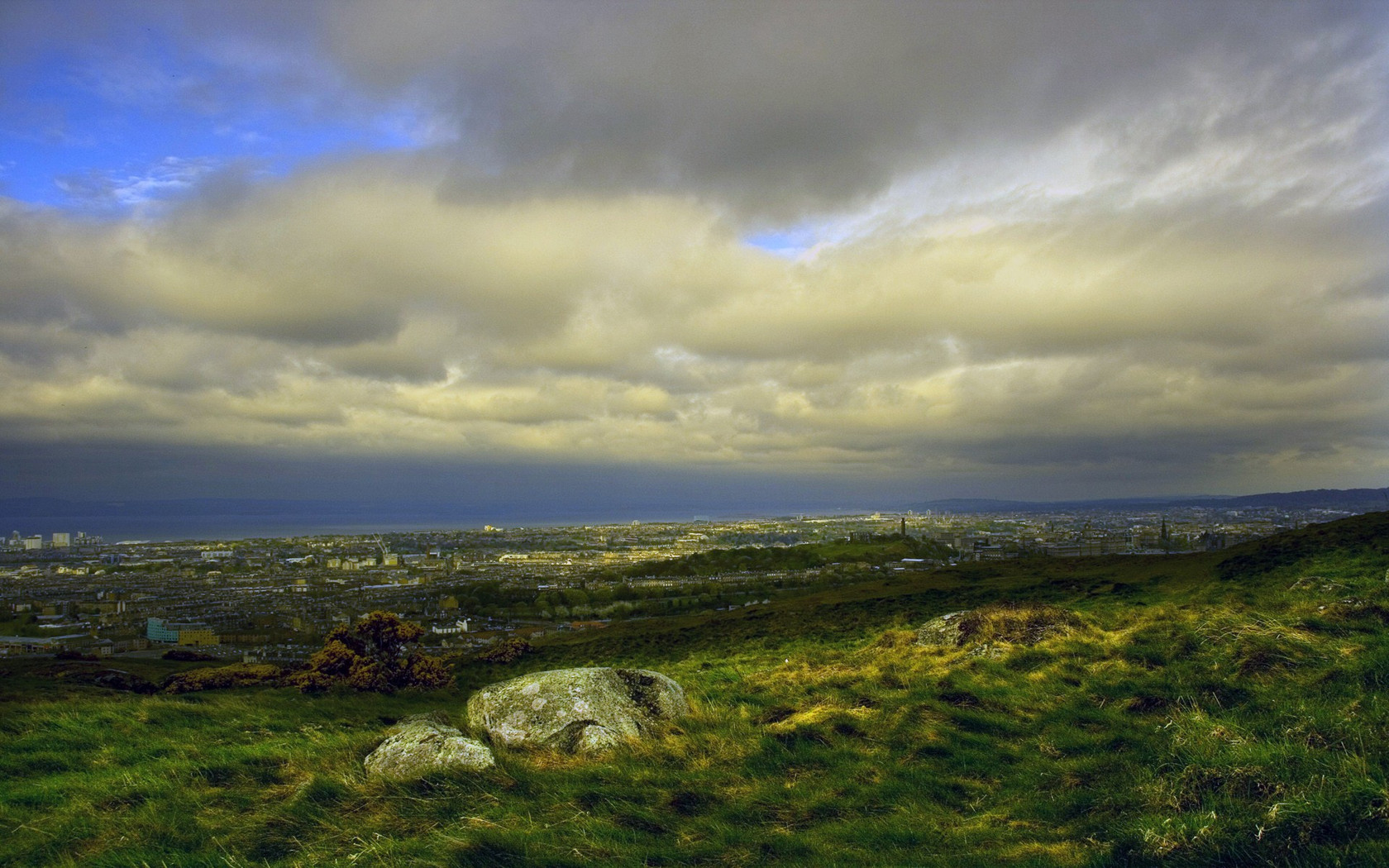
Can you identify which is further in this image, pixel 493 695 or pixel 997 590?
pixel 997 590

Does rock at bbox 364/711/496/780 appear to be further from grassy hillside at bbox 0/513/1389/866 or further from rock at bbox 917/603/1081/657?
rock at bbox 917/603/1081/657

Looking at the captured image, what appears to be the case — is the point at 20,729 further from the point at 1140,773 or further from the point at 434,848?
the point at 1140,773

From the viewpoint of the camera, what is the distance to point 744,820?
7.31 metres

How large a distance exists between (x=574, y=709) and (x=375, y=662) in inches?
742

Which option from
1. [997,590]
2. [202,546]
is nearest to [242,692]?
[997,590]

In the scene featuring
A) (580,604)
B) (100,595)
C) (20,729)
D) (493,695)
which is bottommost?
(580,604)

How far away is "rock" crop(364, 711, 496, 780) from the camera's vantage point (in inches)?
337

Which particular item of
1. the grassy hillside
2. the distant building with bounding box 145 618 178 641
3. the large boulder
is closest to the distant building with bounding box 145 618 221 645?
the distant building with bounding box 145 618 178 641

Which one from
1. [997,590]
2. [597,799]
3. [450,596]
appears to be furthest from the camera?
[450,596]

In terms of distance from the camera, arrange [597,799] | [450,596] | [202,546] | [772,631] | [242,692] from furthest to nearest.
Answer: [202,546] < [450,596] < [772,631] < [242,692] < [597,799]

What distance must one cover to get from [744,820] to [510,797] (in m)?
2.80

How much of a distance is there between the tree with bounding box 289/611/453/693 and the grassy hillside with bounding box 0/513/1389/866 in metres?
8.44

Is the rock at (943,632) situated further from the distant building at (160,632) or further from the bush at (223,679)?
the distant building at (160,632)

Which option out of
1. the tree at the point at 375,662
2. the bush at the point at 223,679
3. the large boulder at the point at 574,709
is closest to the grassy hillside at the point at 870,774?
the large boulder at the point at 574,709
